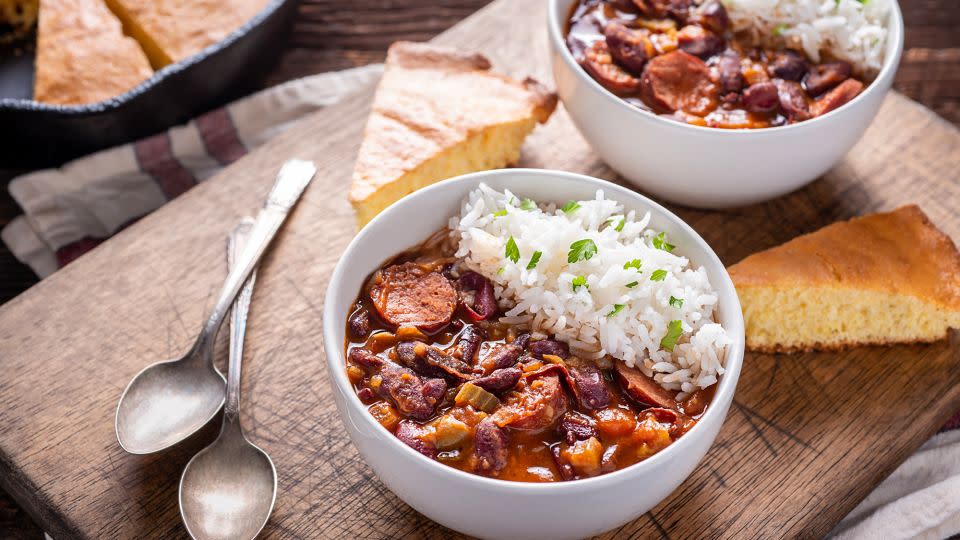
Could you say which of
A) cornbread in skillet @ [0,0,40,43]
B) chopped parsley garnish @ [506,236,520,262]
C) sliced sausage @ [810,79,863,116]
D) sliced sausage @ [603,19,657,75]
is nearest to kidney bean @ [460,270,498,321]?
chopped parsley garnish @ [506,236,520,262]

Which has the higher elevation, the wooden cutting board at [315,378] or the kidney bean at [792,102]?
the kidney bean at [792,102]

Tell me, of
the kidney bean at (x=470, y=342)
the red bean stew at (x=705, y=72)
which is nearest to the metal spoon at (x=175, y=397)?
the kidney bean at (x=470, y=342)

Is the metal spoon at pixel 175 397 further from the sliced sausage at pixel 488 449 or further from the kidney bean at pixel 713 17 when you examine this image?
the kidney bean at pixel 713 17

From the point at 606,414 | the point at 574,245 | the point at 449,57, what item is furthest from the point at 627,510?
the point at 449,57

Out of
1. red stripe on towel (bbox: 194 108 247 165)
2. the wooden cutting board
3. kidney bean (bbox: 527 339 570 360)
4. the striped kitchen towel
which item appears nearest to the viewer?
kidney bean (bbox: 527 339 570 360)

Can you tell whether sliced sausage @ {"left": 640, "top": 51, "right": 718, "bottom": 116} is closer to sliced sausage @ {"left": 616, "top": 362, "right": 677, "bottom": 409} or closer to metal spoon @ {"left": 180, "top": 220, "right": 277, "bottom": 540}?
sliced sausage @ {"left": 616, "top": 362, "right": 677, "bottom": 409}

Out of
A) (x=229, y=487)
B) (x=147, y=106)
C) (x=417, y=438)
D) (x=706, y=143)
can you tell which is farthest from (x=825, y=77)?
(x=147, y=106)
